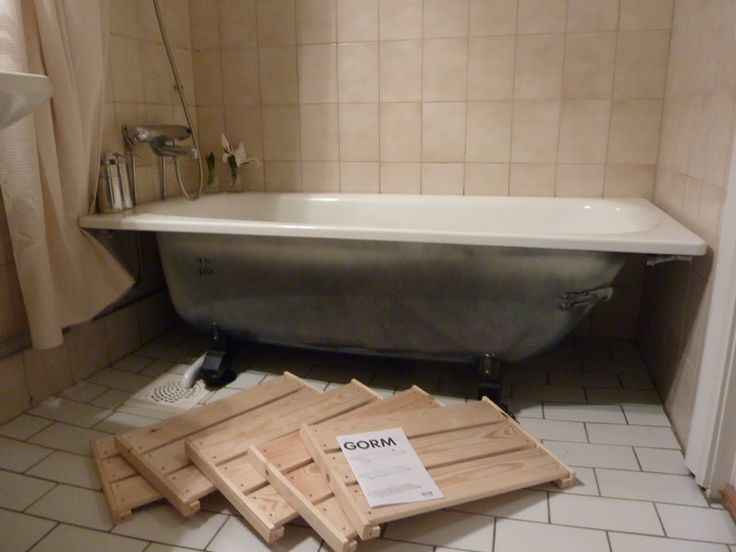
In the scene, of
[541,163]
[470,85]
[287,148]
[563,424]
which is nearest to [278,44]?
[287,148]

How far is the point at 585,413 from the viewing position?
5.91ft

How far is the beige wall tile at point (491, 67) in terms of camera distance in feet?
7.42

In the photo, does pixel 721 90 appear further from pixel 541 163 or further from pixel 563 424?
Answer: pixel 563 424

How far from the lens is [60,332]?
180 cm

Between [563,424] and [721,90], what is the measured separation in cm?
100

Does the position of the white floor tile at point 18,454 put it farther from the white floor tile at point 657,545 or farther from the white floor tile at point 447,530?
the white floor tile at point 657,545

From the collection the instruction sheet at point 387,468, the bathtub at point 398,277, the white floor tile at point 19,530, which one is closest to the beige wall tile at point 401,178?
the bathtub at point 398,277

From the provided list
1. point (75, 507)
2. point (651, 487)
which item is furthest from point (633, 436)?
point (75, 507)

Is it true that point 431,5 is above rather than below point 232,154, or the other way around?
above

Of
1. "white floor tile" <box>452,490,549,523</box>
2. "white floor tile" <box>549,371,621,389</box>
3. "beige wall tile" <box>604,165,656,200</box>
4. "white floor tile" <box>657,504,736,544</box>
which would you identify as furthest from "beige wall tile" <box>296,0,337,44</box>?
"white floor tile" <box>657,504,736,544</box>

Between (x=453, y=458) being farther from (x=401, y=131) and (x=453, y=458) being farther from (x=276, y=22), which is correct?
(x=276, y=22)

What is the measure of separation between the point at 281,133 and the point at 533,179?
1093mm

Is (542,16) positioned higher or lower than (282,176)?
higher

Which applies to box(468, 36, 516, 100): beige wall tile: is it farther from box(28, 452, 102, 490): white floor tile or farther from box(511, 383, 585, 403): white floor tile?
box(28, 452, 102, 490): white floor tile
